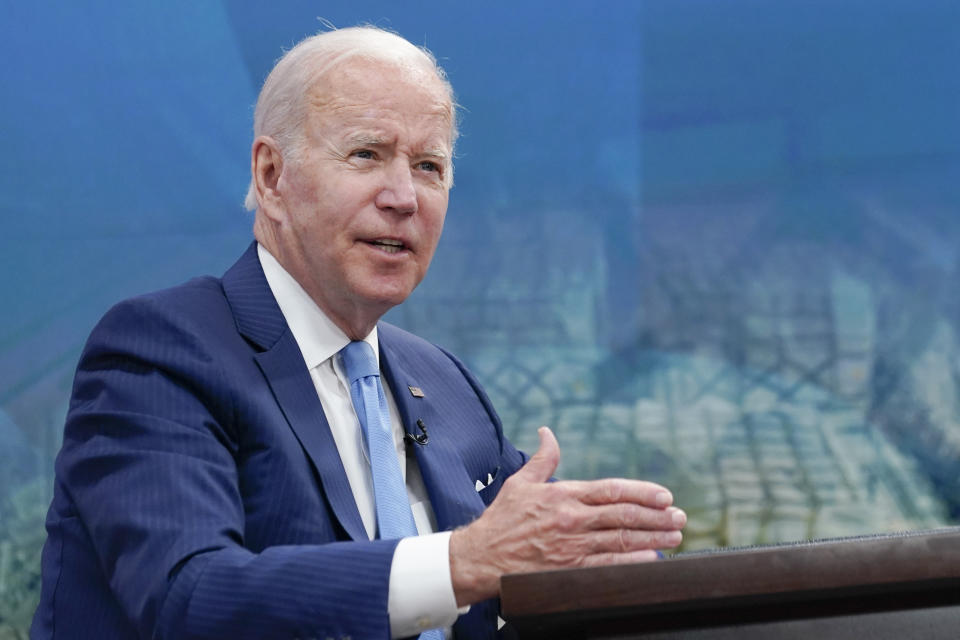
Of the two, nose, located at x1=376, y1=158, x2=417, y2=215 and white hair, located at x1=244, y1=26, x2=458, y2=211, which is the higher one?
white hair, located at x1=244, y1=26, x2=458, y2=211

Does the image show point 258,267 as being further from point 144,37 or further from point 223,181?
point 144,37

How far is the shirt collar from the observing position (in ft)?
5.35

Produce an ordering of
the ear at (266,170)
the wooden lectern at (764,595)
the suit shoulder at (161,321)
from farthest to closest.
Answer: the ear at (266,170) → the suit shoulder at (161,321) → the wooden lectern at (764,595)

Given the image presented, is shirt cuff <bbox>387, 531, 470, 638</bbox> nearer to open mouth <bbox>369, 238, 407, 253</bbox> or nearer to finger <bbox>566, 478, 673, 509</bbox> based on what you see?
finger <bbox>566, 478, 673, 509</bbox>

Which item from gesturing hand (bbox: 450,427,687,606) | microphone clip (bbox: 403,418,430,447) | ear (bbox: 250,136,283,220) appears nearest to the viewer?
gesturing hand (bbox: 450,427,687,606)

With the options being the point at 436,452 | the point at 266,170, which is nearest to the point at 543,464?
the point at 436,452

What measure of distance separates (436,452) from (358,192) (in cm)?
46

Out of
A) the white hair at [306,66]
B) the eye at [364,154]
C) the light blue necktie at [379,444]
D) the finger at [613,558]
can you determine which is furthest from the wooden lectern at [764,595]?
the white hair at [306,66]

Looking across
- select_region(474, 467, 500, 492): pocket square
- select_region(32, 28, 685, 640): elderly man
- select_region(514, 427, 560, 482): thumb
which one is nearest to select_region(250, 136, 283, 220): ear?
select_region(32, 28, 685, 640): elderly man

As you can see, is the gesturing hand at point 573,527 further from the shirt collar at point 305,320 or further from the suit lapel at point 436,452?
the shirt collar at point 305,320

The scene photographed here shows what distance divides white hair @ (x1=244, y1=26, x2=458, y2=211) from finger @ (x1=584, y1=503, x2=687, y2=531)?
93 centimetres

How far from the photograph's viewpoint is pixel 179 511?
1.20 meters

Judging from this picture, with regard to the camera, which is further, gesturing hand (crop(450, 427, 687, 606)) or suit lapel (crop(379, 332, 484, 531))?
suit lapel (crop(379, 332, 484, 531))

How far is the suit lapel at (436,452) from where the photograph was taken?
63.1 inches
